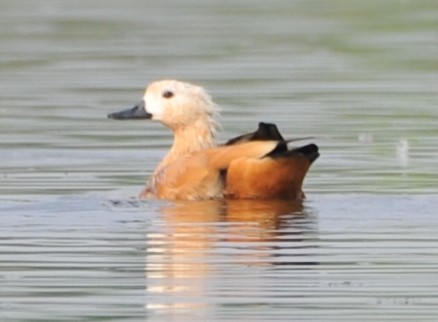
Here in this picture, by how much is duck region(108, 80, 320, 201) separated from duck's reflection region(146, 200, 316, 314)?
0.36ft

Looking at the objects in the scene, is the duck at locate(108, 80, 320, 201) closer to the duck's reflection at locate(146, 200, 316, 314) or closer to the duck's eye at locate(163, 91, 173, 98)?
the duck's eye at locate(163, 91, 173, 98)

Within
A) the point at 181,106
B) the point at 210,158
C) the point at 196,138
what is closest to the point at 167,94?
the point at 181,106

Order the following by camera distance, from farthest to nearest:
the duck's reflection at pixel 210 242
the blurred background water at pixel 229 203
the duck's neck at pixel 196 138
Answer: the duck's neck at pixel 196 138, the duck's reflection at pixel 210 242, the blurred background water at pixel 229 203

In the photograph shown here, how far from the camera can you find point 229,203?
13227mm

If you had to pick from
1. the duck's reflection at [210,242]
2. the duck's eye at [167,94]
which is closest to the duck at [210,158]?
the duck's eye at [167,94]

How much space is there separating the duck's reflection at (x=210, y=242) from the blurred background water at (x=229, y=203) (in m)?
0.02

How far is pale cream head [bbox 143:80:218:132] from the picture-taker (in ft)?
48.1

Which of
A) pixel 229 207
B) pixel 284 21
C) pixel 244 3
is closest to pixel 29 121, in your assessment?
pixel 229 207

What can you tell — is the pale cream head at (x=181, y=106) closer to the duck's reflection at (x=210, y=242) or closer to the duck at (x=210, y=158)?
the duck at (x=210, y=158)

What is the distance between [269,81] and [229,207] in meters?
7.56

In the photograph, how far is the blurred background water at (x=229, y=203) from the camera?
9.81m

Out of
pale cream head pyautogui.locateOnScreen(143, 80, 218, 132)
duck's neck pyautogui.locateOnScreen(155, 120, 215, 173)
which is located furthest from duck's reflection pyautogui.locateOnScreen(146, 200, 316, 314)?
pale cream head pyautogui.locateOnScreen(143, 80, 218, 132)

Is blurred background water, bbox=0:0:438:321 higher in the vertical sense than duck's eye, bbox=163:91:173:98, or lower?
lower

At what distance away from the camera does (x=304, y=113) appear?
17500mm
